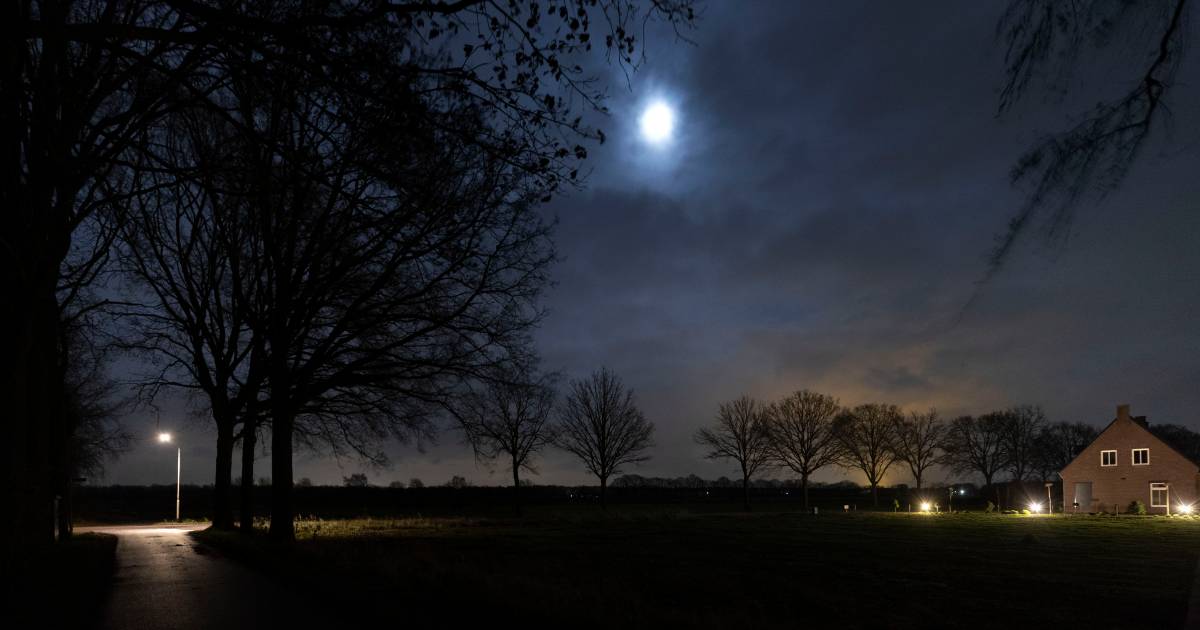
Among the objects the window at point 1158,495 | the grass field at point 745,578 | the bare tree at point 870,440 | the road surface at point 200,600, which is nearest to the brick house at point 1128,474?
the window at point 1158,495

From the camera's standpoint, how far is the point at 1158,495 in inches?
2442

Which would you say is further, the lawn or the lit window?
the lit window

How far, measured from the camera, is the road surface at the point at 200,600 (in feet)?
27.9

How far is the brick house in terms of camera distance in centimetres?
6072

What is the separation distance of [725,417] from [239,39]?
243 ft

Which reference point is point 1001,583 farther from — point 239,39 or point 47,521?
point 47,521

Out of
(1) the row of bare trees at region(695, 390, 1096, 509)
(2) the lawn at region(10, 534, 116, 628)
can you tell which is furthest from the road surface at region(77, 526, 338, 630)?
(1) the row of bare trees at region(695, 390, 1096, 509)

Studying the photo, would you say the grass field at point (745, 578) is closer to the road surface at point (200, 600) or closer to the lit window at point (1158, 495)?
the road surface at point (200, 600)

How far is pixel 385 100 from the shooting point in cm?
708

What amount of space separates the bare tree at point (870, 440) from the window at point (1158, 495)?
25.3 meters

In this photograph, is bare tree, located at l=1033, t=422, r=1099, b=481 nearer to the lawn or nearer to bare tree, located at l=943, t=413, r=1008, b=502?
bare tree, located at l=943, t=413, r=1008, b=502

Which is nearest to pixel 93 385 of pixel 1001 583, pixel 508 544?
pixel 508 544

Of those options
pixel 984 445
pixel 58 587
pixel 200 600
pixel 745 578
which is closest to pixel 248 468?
pixel 58 587

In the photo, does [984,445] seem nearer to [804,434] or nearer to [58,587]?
[804,434]
